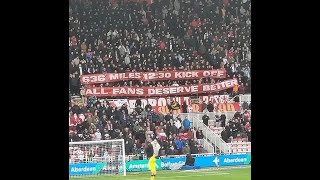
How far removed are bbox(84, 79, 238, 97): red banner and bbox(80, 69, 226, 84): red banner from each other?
28cm

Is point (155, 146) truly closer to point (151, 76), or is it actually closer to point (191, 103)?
point (191, 103)

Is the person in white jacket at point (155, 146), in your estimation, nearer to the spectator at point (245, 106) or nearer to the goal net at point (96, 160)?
the goal net at point (96, 160)

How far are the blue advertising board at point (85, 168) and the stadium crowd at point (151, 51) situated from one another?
93cm

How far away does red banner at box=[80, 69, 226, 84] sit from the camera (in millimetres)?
15630

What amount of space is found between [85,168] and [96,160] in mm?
312

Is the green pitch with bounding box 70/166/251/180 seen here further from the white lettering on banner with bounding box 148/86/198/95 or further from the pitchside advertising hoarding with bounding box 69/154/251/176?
the white lettering on banner with bounding box 148/86/198/95

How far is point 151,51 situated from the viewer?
16.5 m

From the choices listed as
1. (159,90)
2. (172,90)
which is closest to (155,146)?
(159,90)

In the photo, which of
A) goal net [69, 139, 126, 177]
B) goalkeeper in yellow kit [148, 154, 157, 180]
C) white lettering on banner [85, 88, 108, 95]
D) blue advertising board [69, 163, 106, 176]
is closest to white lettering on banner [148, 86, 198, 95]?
white lettering on banner [85, 88, 108, 95]
